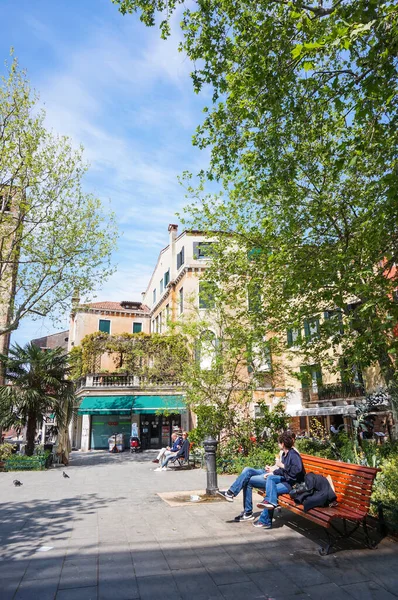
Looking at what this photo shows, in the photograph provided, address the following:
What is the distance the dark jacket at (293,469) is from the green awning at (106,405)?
67.1ft

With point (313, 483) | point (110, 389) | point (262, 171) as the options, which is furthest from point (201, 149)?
point (110, 389)

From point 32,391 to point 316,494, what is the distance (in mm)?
13822

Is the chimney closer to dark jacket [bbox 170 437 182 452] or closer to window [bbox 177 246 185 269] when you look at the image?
window [bbox 177 246 185 269]

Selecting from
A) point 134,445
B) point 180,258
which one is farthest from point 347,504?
point 180,258

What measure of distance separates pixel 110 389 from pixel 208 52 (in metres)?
21.5

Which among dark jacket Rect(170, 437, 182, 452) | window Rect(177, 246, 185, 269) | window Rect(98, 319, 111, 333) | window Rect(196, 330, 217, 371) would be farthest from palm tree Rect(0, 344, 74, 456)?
window Rect(98, 319, 111, 333)

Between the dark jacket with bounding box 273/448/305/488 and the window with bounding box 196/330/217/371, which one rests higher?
the window with bounding box 196/330/217/371

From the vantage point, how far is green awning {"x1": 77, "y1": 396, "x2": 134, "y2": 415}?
2556 cm

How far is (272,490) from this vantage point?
6066 millimetres

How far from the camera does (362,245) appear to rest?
425 inches

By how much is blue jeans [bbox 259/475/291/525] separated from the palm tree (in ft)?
41.9

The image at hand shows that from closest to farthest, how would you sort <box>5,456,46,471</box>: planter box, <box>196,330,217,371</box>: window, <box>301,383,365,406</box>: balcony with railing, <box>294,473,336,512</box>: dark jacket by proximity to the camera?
<box>294,473,336,512</box>: dark jacket, <box>196,330,217,371</box>: window, <box>5,456,46,471</box>: planter box, <box>301,383,365,406</box>: balcony with railing

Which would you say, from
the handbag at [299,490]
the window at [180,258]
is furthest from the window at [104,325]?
the handbag at [299,490]

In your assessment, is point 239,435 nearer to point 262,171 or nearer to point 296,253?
point 296,253
